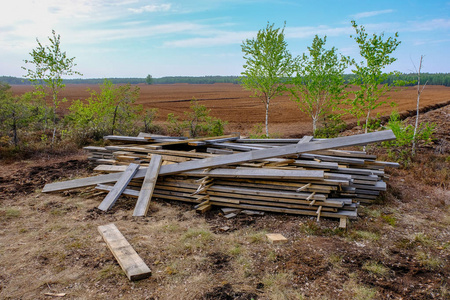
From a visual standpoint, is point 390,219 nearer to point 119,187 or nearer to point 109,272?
point 109,272

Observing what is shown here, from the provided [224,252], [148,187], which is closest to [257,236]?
[224,252]

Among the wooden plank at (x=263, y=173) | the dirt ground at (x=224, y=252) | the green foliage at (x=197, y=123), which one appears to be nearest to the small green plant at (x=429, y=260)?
the dirt ground at (x=224, y=252)

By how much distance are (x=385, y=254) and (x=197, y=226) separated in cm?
346

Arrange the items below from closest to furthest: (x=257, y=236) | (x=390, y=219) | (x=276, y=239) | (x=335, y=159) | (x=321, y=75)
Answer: (x=276, y=239), (x=257, y=236), (x=390, y=219), (x=335, y=159), (x=321, y=75)

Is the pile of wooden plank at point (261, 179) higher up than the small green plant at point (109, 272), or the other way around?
the pile of wooden plank at point (261, 179)

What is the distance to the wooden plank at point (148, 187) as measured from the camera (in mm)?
6789

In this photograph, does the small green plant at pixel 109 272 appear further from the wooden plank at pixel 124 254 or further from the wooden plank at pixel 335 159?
the wooden plank at pixel 335 159

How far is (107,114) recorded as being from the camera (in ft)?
49.0

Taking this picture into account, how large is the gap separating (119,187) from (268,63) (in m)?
11.4

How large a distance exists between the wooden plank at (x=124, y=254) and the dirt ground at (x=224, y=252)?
0.11 m

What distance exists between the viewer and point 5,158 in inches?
450

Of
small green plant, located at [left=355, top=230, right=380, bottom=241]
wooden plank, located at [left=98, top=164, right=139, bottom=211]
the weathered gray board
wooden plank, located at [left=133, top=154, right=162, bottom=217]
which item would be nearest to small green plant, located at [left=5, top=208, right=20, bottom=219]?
the weathered gray board

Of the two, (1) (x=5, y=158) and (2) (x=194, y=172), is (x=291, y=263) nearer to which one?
(2) (x=194, y=172)

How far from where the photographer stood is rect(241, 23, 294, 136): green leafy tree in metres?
15.9
